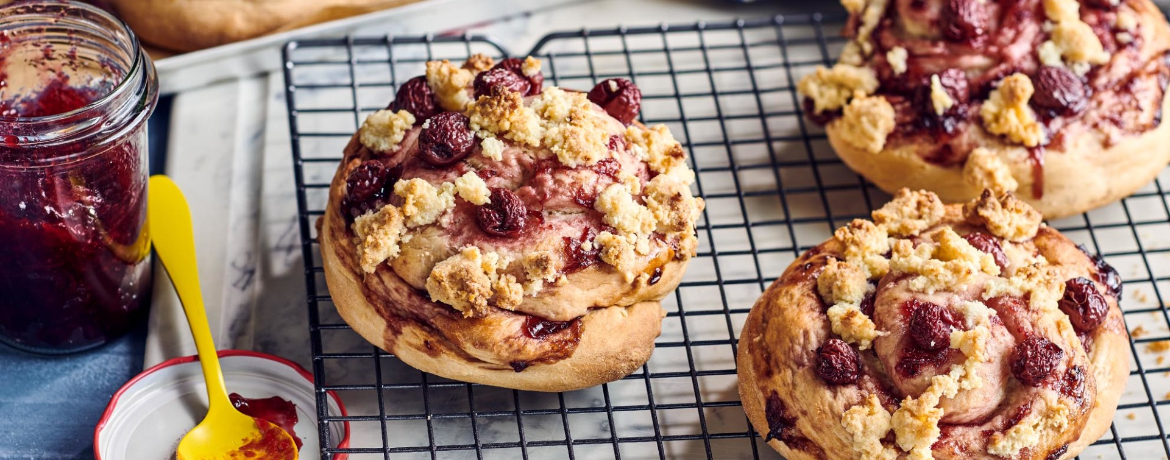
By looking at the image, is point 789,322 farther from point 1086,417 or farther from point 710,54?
point 710,54

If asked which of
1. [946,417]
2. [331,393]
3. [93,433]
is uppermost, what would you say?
[946,417]

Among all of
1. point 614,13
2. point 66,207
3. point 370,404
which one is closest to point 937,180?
point 614,13

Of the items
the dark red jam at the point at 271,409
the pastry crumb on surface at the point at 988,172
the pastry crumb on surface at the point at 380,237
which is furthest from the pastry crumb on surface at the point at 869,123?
the dark red jam at the point at 271,409

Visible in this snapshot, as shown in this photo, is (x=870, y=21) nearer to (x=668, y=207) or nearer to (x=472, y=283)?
(x=668, y=207)

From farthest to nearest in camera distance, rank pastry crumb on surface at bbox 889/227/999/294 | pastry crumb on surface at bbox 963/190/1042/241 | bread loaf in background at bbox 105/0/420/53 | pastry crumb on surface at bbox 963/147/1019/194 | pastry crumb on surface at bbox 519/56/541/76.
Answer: bread loaf in background at bbox 105/0/420/53
pastry crumb on surface at bbox 963/147/1019/194
pastry crumb on surface at bbox 519/56/541/76
pastry crumb on surface at bbox 963/190/1042/241
pastry crumb on surface at bbox 889/227/999/294

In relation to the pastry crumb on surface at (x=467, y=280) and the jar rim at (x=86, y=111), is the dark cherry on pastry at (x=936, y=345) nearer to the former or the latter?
the pastry crumb on surface at (x=467, y=280)

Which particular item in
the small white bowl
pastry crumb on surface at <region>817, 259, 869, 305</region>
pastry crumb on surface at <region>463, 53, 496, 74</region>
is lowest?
the small white bowl

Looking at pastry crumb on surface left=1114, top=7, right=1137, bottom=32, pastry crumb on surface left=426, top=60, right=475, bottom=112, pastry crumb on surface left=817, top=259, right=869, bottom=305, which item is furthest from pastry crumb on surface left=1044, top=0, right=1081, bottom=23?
pastry crumb on surface left=426, top=60, right=475, bottom=112

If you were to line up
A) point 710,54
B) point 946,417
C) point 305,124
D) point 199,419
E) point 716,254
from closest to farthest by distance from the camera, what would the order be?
point 946,417 < point 199,419 < point 716,254 < point 305,124 < point 710,54

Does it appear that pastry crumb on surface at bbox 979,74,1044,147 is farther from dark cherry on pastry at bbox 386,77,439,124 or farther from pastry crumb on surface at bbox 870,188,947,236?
dark cherry on pastry at bbox 386,77,439,124
